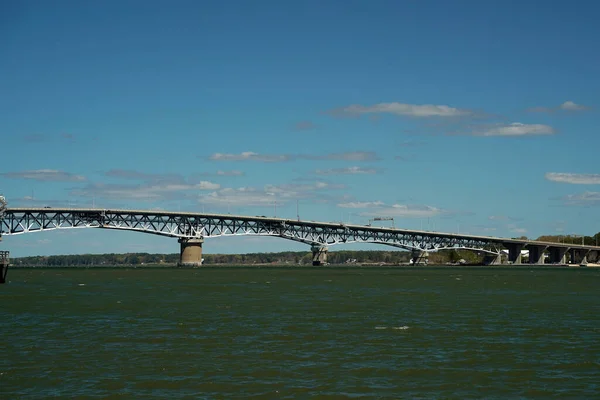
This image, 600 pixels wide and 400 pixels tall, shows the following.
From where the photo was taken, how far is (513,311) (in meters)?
48.9

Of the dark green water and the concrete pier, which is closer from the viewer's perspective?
the dark green water

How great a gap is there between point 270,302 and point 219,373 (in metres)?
31.9

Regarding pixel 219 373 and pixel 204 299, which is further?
pixel 204 299

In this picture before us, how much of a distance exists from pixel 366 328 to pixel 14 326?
687 inches

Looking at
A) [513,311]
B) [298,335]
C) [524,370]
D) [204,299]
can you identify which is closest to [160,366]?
Result: [298,335]

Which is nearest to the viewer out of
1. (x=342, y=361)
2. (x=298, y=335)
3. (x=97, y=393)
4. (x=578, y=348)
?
(x=97, y=393)

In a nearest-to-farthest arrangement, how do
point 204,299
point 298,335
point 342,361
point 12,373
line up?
point 12,373
point 342,361
point 298,335
point 204,299

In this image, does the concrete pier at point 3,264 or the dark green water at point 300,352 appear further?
the concrete pier at point 3,264

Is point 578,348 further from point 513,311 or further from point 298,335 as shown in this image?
point 513,311

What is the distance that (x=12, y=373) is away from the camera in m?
25.7

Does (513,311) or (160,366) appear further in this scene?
(513,311)

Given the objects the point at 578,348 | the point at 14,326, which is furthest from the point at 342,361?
the point at 14,326

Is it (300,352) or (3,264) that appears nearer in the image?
(300,352)

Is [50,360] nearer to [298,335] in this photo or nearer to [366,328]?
[298,335]
